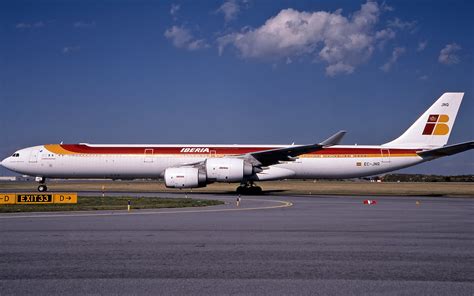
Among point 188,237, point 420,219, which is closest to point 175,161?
point 420,219

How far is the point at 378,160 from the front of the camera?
122 ft

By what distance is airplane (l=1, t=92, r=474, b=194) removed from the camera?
3616 cm

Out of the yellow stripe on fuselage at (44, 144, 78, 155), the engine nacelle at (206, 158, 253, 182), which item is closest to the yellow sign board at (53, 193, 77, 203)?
the engine nacelle at (206, 158, 253, 182)

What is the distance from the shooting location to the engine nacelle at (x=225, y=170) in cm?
3281

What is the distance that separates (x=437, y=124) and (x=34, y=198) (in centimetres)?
2855

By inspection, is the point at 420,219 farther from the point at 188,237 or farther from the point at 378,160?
the point at 378,160

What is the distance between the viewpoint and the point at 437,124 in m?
37.3

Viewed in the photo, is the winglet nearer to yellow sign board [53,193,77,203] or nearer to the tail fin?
the tail fin

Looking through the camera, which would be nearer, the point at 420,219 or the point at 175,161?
the point at 420,219

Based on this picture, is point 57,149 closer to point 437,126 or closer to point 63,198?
point 63,198

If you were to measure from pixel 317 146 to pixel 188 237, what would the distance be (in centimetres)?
2190

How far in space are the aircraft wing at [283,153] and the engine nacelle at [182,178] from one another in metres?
4.45

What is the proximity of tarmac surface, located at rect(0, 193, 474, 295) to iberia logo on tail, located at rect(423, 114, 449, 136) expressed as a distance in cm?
2325

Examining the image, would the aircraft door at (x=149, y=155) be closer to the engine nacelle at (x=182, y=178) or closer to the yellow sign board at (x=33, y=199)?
the engine nacelle at (x=182, y=178)
